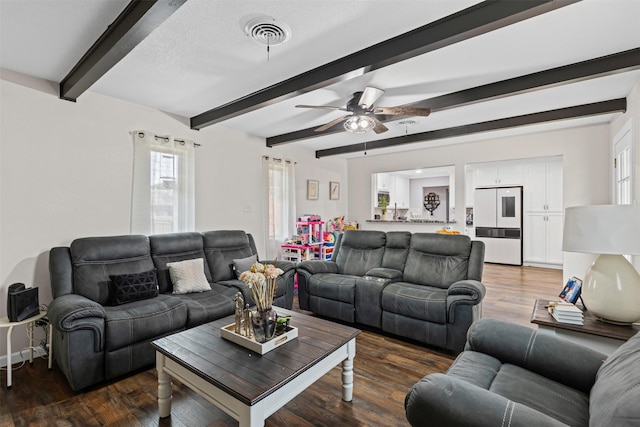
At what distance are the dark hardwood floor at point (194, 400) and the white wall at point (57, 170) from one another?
832 millimetres

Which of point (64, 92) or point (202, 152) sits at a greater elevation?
point (64, 92)

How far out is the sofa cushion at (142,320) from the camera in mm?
2297

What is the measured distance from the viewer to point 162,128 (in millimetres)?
3715

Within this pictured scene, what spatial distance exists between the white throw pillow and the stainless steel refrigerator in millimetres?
6411

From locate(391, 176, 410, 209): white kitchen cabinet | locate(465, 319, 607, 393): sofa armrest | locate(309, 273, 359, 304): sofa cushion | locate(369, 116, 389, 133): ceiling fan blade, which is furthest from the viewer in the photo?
locate(391, 176, 410, 209): white kitchen cabinet

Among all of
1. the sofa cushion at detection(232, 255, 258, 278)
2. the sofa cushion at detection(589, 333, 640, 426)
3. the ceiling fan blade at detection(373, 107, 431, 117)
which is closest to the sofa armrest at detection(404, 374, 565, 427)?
the sofa cushion at detection(589, 333, 640, 426)

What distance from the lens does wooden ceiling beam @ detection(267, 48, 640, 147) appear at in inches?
94.6

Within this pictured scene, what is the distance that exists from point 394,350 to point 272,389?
1.75 m

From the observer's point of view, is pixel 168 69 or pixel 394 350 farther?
pixel 394 350

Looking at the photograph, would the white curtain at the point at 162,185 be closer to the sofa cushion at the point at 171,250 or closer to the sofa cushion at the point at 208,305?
the sofa cushion at the point at 171,250

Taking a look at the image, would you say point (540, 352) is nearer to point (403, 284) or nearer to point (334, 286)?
point (403, 284)

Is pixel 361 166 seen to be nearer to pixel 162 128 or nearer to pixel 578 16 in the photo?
pixel 162 128

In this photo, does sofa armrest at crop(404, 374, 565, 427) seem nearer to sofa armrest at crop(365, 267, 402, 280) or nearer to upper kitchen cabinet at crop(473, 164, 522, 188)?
sofa armrest at crop(365, 267, 402, 280)

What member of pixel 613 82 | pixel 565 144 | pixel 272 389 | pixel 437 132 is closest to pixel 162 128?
pixel 272 389
